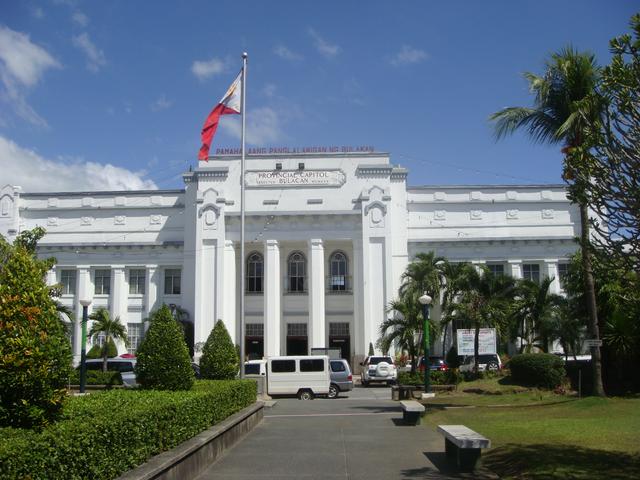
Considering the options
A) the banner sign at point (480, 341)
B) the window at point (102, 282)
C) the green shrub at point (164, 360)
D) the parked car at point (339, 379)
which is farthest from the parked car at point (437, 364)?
the window at point (102, 282)

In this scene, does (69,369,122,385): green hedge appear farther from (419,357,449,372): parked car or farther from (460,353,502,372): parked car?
(460,353,502,372): parked car

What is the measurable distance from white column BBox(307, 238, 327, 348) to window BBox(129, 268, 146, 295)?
1308 centimetres

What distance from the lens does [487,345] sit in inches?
1164

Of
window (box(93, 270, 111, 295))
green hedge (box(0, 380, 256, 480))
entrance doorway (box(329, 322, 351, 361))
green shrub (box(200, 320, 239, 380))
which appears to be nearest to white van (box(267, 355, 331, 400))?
green shrub (box(200, 320, 239, 380))

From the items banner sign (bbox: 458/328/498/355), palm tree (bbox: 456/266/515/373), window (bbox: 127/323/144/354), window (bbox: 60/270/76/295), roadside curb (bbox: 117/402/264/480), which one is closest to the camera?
roadside curb (bbox: 117/402/264/480)

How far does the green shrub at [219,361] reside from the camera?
19812mm

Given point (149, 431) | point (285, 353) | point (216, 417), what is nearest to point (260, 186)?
point (285, 353)

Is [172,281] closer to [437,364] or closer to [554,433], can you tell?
[437,364]

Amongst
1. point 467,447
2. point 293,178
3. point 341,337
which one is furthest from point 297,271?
point 467,447

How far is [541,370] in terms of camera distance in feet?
77.2

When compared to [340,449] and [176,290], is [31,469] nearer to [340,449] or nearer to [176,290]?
[340,449]

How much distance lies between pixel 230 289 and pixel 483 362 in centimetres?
1914

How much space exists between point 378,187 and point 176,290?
1706 centimetres

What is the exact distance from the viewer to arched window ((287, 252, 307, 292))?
47.9m
